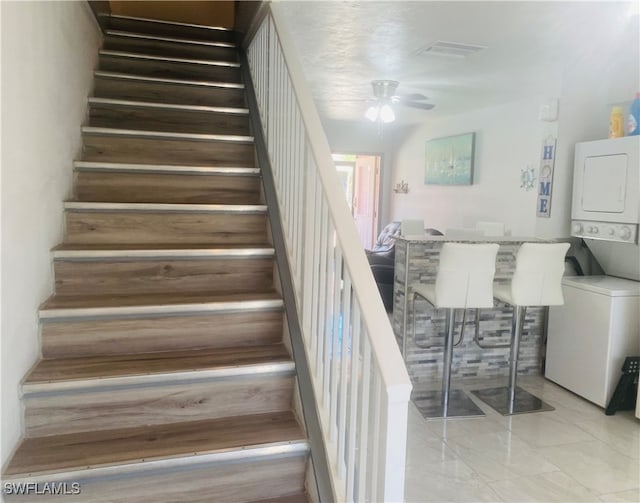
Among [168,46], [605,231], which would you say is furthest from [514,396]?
[168,46]

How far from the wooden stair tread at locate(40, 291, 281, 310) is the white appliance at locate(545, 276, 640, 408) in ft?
8.10

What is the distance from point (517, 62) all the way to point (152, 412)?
3600mm

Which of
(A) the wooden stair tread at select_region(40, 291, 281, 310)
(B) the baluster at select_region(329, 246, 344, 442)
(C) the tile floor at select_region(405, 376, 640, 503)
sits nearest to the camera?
(B) the baluster at select_region(329, 246, 344, 442)

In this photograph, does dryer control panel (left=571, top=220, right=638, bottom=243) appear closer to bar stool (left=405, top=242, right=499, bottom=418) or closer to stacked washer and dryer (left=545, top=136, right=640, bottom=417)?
stacked washer and dryer (left=545, top=136, right=640, bottom=417)

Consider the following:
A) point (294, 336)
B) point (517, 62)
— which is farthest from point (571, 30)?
point (294, 336)

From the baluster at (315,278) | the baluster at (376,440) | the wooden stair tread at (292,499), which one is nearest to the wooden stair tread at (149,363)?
the baluster at (315,278)

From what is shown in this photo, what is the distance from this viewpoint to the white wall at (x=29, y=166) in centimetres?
148

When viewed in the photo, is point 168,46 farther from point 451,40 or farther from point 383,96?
point 383,96

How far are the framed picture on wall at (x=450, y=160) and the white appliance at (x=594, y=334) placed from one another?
2.68 m

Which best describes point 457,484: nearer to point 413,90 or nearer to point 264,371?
point 264,371

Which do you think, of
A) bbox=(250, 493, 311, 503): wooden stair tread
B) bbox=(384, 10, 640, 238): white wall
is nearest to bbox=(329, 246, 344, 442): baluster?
bbox=(250, 493, 311, 503): wooden stair tread

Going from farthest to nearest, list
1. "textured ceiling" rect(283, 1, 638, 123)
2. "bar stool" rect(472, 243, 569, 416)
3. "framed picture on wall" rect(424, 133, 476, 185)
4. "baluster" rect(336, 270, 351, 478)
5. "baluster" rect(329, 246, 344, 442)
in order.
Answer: "framed picture on wall" rect(424, 133, 476, 185), "bar stool" rect(472, 243, 569, 416), "textured ceiling" rect(283, 1, 638, 123), "baluster" rect(329, 246, 344, 442), "baluster" rect(336, 270, 351, 478)

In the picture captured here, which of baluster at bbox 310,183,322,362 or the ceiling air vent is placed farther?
the ceiling air vent

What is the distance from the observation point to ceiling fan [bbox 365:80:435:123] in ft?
15.0
